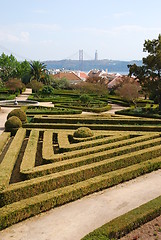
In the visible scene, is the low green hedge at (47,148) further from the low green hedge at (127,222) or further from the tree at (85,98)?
the tree at (85,98)

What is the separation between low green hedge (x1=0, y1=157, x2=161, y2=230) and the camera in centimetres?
974

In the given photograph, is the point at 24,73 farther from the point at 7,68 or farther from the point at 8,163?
the point at 8,163

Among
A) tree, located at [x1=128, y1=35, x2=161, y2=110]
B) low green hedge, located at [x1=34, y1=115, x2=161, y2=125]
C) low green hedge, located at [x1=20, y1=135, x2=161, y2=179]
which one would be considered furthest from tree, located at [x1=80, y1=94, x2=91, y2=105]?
low green hedge, located at [x1=20, y1=135, x2=161, y2=179]

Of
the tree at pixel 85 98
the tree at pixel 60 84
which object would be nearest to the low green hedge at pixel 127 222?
the tree at pixel 85 98

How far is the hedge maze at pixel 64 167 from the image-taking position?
10672 mm

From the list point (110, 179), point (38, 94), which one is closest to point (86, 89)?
point (38, 94)

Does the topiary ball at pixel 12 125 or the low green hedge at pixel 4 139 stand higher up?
the topiary ball at pixel 12 125

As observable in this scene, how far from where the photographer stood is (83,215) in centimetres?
1036

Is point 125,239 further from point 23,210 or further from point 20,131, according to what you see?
point 20,131

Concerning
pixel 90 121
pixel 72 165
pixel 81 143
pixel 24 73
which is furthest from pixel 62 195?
pixel 24 73

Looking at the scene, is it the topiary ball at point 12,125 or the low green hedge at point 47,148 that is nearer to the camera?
the low green hedge at point 47,148

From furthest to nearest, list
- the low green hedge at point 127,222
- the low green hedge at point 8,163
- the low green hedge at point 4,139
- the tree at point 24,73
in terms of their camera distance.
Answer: the tree at point 24,73
the low green hedge at point 4,139
the low green hedge at point 8,163
the low green hedge at point 127,222

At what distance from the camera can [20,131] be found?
20.8 meters

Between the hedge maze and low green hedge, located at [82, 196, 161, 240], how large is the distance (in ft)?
8.51
